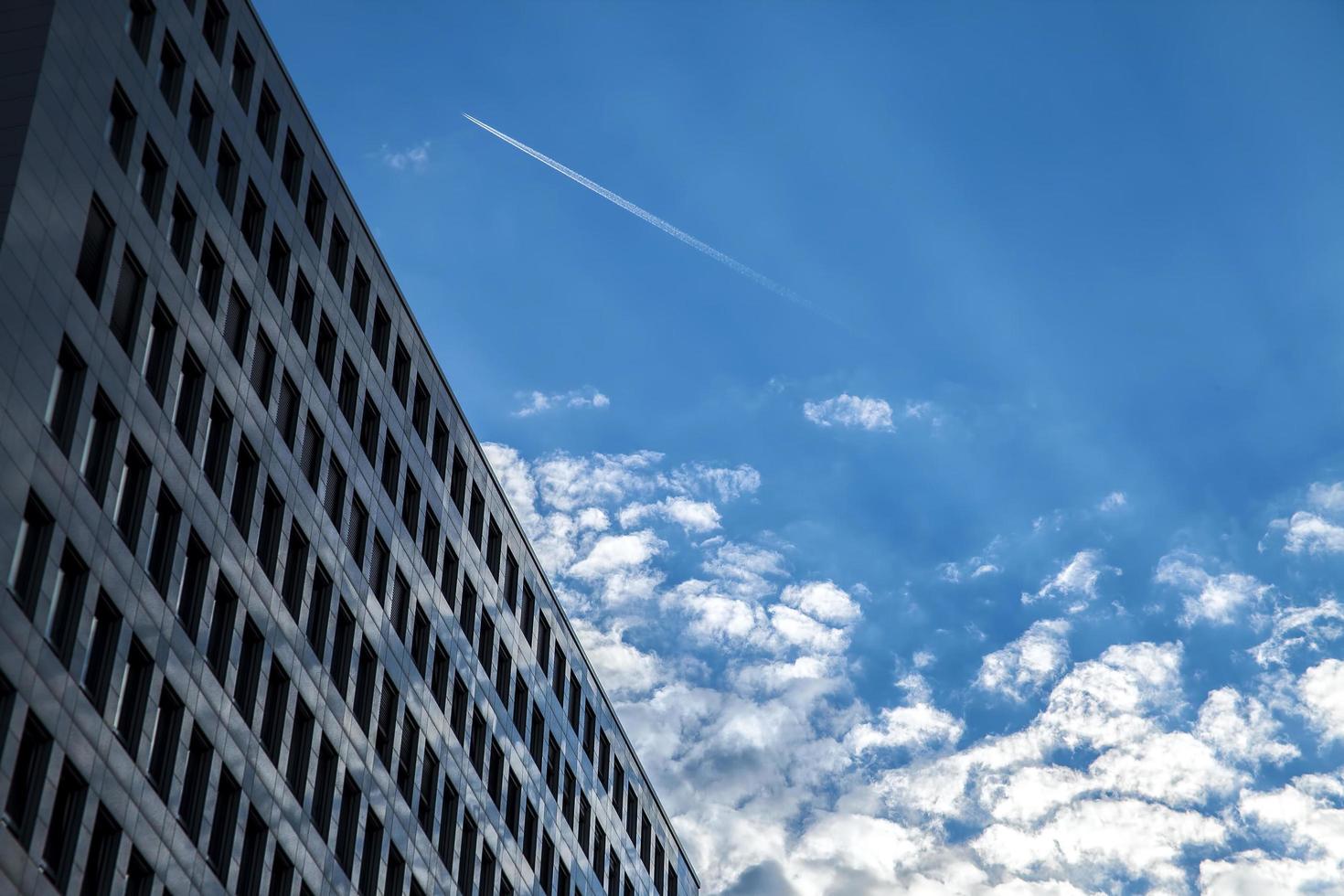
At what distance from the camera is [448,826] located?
2753 inches

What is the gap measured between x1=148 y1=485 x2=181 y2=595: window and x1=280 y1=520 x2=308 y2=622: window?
8.23 meters

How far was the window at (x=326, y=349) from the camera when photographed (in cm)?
6329

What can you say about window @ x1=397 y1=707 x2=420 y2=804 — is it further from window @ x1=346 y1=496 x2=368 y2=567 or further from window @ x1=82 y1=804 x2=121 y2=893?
window @ x1=82 y1=804 x2=121 y2=893

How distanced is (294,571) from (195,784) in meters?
11.1

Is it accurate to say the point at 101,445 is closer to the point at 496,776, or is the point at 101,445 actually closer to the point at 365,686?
the point at 365,686

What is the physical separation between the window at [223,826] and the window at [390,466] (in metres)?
19.1

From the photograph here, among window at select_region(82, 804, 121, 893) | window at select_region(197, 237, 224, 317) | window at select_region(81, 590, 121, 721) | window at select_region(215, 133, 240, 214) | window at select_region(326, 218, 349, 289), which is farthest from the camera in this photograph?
window at select_region(326, 218, 349, 289)

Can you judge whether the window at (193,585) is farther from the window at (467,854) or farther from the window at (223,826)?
the window at (467,854)

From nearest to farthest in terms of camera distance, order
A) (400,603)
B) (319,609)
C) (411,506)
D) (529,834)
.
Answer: (319,609) → (400,603) → (411,506) → (529,834)

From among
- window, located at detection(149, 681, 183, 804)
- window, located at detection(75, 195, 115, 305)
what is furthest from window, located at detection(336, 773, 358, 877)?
window, located at detection(75, 195, 115, 305)

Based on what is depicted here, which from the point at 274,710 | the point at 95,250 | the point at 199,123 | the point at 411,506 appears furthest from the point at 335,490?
the point at 95,250

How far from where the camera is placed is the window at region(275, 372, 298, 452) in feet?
192

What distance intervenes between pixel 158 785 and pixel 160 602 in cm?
488

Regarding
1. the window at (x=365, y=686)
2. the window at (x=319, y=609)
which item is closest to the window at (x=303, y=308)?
the window at (x=319, y=609)
